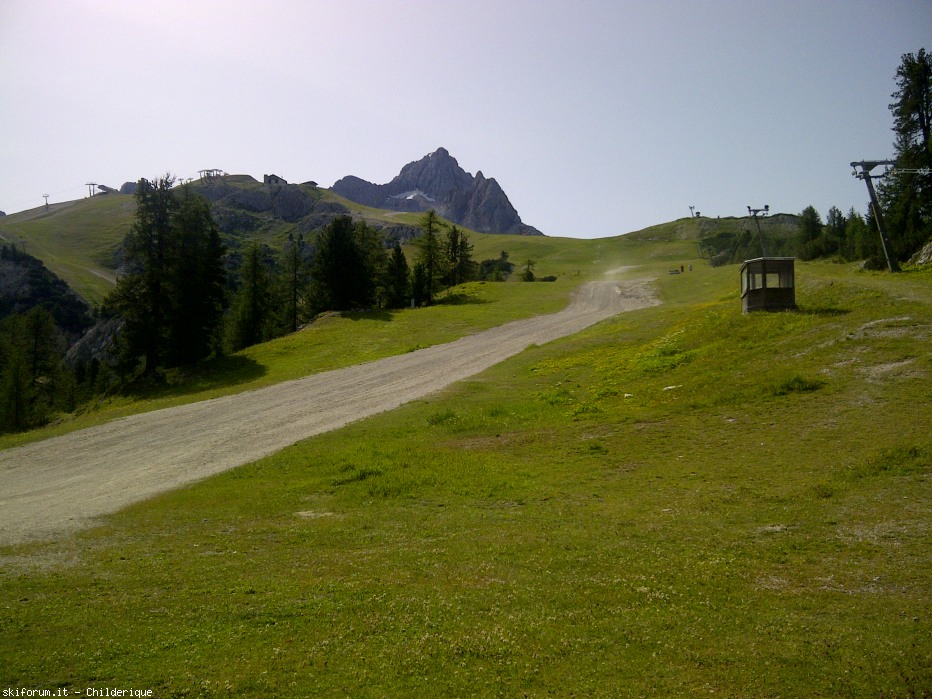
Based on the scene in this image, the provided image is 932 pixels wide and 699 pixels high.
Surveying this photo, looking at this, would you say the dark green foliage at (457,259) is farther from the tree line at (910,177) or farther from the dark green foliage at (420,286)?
the tree line at (910,177)

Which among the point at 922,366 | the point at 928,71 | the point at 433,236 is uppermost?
the point at 928,71

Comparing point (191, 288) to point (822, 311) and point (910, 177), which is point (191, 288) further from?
point (910, 177)

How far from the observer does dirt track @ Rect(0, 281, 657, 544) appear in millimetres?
18359

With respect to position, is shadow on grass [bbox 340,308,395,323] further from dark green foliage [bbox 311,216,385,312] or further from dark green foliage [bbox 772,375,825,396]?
dark green foliage [bbox 772,375,825,396]

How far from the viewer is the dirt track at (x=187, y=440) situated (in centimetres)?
1836

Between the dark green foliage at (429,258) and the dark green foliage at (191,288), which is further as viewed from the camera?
the dark green foliage at (429,258)

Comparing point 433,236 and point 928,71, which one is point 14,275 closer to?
point 433,236

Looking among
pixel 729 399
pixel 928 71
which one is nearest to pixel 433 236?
pixel 928 71

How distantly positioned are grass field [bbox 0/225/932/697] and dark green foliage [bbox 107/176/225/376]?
32593 mm

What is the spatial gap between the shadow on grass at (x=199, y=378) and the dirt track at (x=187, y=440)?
5.60 meters

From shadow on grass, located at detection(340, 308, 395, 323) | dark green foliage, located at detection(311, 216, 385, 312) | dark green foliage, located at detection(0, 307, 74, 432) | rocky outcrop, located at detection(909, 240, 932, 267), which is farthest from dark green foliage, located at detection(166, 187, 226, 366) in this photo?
rocky outcrop, located at detection(909, 240, 932, 267)

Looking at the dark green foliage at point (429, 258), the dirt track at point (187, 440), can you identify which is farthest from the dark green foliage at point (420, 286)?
the dirt track at point (187, 440)

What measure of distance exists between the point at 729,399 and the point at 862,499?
30.7 ft

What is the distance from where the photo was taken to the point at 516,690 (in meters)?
6.96
